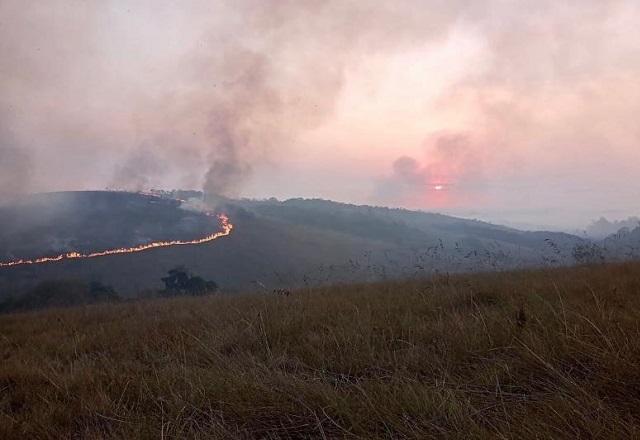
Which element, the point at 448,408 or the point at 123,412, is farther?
the point at 123,412

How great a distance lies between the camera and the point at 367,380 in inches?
111

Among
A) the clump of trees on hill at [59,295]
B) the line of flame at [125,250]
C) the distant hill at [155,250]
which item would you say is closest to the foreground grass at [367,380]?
the clump of trees on hill at [59,295]

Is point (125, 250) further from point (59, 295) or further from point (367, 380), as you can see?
point (367, 380)

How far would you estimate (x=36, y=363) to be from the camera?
14.4 feet

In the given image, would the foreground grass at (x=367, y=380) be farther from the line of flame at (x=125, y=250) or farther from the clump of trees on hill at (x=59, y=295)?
the line of flame at (x=125, y=250)

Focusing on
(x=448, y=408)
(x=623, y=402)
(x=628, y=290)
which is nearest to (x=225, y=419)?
(x=448, y=408)

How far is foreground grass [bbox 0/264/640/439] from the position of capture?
211 cm

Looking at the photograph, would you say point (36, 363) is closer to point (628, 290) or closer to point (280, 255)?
point (628, 290)

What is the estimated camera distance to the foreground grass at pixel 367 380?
2.11 metres

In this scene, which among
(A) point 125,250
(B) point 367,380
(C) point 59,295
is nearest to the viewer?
(B) point 367,380

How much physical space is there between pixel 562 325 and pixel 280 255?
5555 centimetres

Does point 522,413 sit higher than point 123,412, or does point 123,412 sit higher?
point 522,413

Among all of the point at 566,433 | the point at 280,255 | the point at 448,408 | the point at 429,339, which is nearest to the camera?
the point at 566,433

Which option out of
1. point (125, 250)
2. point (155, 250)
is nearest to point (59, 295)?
point (155, 250)
